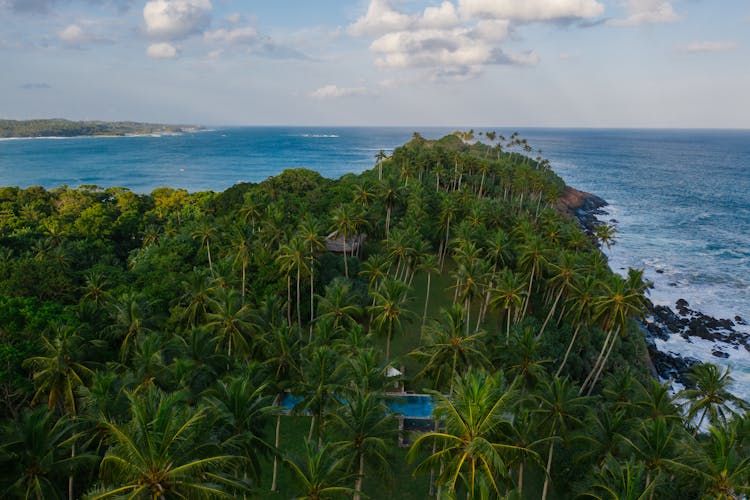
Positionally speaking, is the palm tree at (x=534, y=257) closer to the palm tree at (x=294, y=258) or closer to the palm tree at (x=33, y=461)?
the palm tree at (x=294, y=258)

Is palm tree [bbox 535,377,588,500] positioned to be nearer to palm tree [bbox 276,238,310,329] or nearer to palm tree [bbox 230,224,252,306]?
palm tree [bbox 276,238,310,329]

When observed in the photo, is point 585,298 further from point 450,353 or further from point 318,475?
point 318,475

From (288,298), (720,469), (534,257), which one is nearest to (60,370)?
(288,298)

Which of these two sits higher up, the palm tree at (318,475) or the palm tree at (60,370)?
the palm tree at (60,370)

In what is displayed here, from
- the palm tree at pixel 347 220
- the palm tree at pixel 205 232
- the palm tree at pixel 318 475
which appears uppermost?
the palm tree at pixel 347 220

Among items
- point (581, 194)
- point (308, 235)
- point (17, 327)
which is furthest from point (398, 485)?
point (581, 194)

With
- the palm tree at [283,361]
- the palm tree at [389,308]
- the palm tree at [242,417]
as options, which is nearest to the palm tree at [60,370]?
the palm tree at [242,417]

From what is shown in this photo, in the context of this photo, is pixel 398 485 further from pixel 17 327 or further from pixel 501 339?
pixel 17 327

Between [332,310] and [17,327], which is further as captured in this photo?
[332,310]
